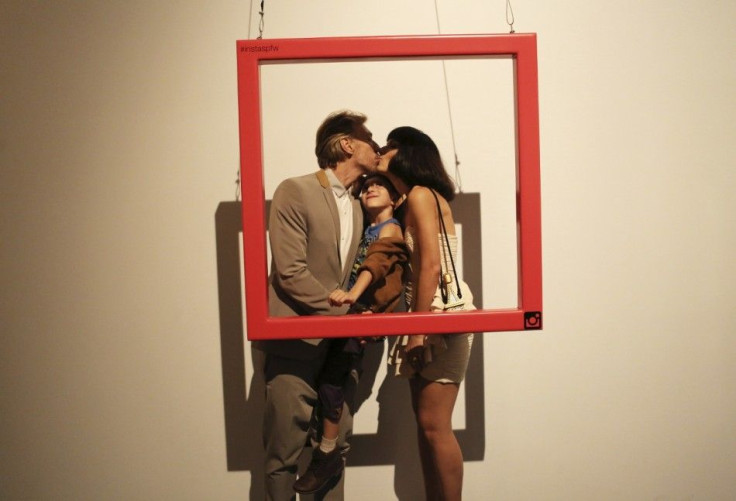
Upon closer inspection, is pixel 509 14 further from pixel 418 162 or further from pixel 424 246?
pixel 424 246

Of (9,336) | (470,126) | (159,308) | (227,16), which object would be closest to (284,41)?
(227,16)

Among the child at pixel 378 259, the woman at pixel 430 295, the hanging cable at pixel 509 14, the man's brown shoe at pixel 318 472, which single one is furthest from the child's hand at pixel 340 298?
the hanging cable at pixel 509 14

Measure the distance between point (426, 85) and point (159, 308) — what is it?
958mm

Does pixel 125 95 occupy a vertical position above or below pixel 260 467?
above

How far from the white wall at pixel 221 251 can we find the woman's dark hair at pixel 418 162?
5.4 inches

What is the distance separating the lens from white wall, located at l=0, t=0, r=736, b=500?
1474 mm

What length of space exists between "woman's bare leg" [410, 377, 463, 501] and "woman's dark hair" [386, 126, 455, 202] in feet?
1.61

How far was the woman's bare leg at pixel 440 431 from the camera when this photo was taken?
137 centimetres

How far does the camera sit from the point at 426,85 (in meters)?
1.36

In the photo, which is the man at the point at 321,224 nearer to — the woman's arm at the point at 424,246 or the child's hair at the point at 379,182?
the child's hair at the point at 379,182

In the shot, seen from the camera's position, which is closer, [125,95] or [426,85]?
[426,85]

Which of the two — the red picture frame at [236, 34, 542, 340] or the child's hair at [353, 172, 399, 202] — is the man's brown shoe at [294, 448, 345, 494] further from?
the child's hair at [353, 172, 399, 202]

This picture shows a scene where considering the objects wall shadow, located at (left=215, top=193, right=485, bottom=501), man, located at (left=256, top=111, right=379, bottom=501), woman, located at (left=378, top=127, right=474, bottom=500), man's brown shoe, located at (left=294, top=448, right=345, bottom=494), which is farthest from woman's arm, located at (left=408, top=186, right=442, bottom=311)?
man's brown shoe, located at (left=294, top=448, right=345, bottom=494)

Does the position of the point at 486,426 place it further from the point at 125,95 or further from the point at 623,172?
the point at 125,95
